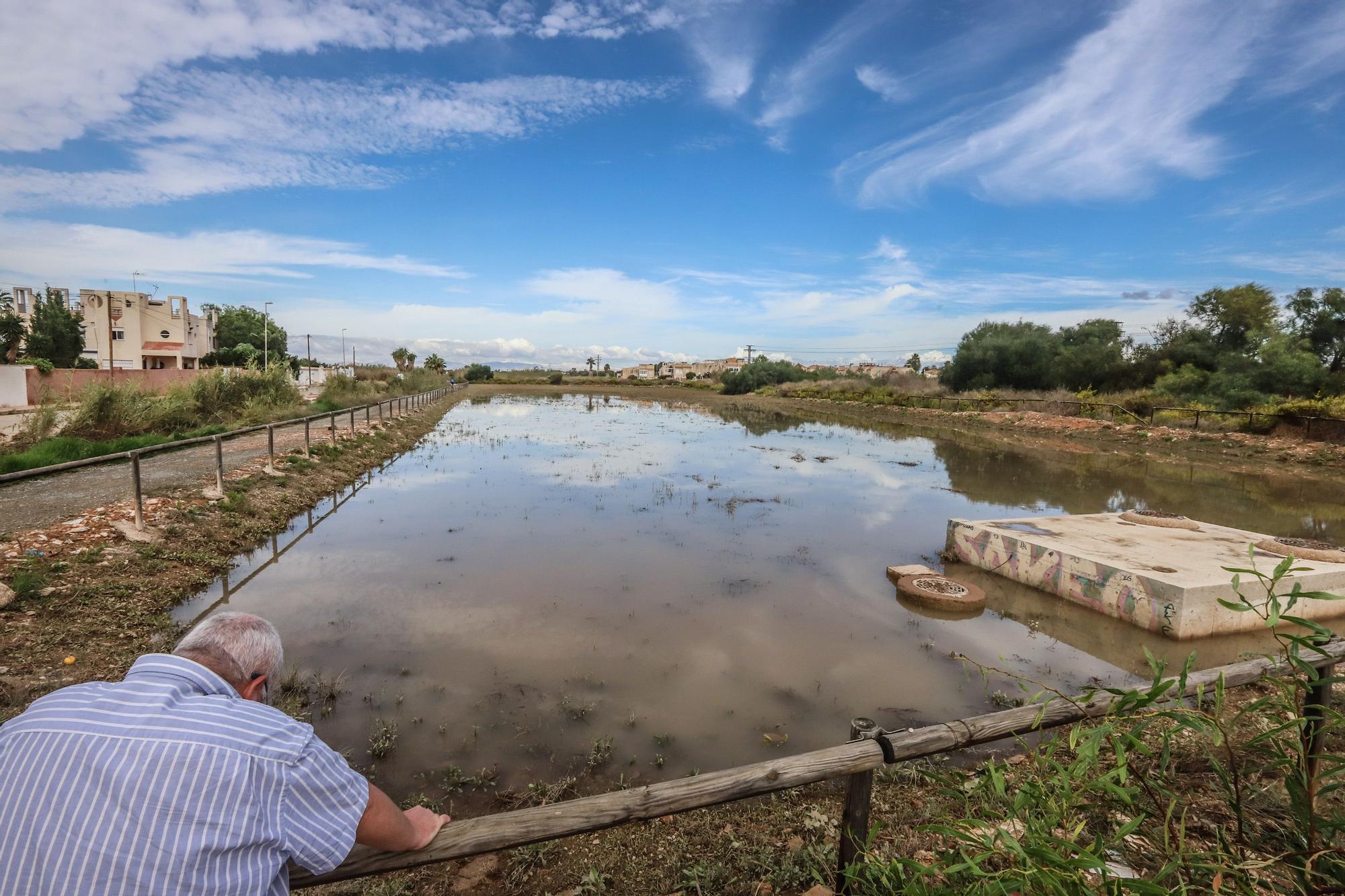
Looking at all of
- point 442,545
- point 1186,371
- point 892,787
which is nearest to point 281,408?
point 442,545

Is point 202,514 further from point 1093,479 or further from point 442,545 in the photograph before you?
point 1093,479

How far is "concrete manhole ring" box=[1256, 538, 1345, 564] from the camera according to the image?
7.17 m

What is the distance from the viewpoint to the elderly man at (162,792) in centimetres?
140

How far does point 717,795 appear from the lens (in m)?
2.37

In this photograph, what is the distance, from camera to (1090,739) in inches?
66.4

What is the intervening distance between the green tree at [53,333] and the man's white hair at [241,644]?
57.7m

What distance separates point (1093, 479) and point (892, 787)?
15.9 meters

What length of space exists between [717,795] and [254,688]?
1.62 meters

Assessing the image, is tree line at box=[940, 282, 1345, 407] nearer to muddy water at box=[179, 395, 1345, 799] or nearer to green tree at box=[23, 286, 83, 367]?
muddy water at box=[179, 395, 1345, 799]

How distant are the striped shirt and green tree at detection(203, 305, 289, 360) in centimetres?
8477

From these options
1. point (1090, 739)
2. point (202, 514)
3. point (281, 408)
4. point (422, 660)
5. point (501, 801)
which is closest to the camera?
point (1090, 739)

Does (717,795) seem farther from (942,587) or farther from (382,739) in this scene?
(942,587)

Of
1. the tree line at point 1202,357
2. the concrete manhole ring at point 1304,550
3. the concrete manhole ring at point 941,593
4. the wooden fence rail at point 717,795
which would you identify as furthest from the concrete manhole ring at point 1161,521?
the tree line at point 1202,357

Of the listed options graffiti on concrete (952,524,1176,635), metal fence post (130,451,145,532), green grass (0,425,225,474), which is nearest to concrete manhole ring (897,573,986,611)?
graffiti on concrete (952,524,1176,635)
